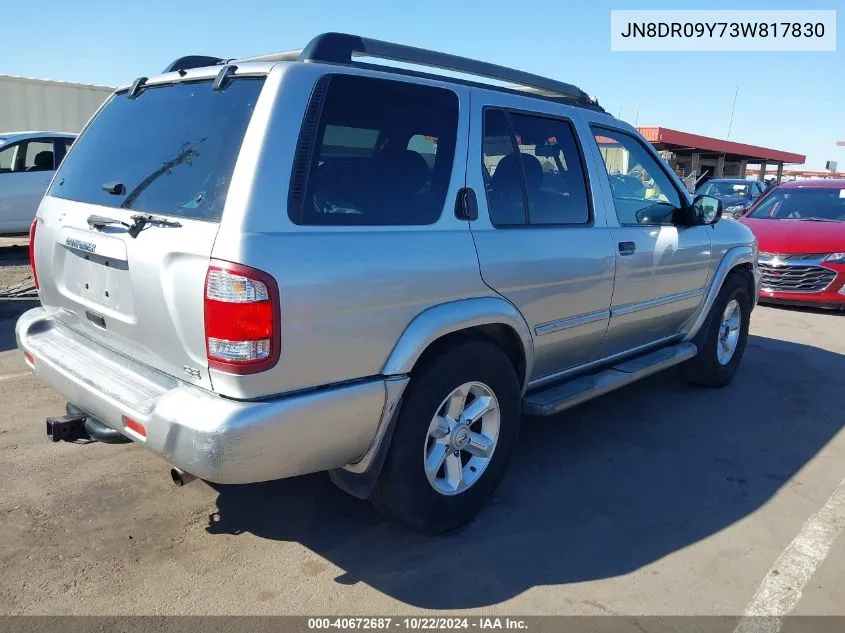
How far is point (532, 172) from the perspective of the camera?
3553mm

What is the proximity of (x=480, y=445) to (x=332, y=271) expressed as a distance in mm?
1246

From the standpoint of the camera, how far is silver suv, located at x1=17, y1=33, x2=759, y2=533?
7.82ft

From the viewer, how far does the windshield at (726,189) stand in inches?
576

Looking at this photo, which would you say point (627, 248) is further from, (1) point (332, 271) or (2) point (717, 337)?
(1) point (332, 271)

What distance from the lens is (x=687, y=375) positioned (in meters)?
5.36

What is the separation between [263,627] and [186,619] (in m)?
0.29

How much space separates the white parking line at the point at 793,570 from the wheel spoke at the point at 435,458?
51.5 inches

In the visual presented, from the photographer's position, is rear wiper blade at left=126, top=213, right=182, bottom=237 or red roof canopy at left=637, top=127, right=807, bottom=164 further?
red roof canopy at left=637, top=127, right=807, bottom=164

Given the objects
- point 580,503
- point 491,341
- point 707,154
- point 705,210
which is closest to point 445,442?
point 491,341

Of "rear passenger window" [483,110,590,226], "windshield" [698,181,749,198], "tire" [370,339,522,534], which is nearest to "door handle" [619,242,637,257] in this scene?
"rear passenger window" [483,110,590,226]

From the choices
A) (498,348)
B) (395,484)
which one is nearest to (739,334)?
(498,348)

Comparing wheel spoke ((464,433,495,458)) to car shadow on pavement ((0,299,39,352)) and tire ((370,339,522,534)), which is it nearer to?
tire ((370,339,522,534))

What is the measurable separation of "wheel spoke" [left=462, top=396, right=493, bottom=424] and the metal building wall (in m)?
15.6

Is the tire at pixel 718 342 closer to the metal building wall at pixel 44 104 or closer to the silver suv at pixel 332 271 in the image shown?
the silver suv at pixel 332 271
